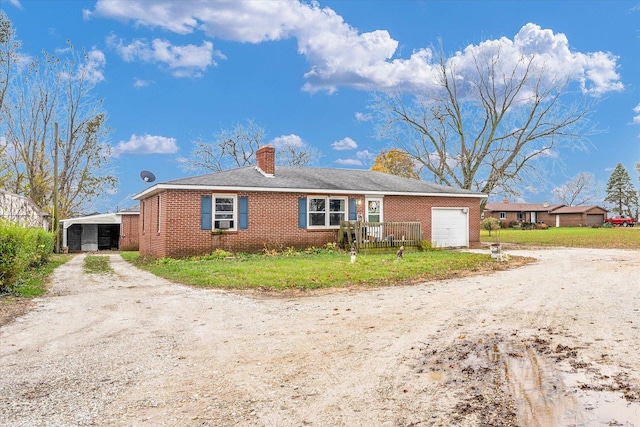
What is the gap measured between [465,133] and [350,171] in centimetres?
1236

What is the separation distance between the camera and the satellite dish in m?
22.1

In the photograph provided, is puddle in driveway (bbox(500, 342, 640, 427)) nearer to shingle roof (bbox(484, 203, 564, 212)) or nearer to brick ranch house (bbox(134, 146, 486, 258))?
brick ranch house (bbox(134, 146, 486, 258))

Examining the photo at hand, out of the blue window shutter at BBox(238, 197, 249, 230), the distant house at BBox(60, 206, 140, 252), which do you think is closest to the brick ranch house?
the blue window shutter at BBox(238, 197, 249, 230)

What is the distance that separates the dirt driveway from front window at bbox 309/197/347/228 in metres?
11.2

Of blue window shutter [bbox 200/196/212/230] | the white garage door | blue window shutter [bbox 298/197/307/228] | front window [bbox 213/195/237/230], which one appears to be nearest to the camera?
blue window shutter [bbox 200/196/212/230]

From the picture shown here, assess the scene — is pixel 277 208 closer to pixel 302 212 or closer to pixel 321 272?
pixel 302 212

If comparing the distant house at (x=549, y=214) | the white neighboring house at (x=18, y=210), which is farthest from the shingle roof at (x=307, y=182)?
the distant house at (x=549, y=214)

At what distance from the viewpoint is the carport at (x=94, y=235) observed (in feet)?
111

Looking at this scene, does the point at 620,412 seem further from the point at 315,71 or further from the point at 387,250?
the point at 315,71

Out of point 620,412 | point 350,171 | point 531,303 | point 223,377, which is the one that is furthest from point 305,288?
point 350,171

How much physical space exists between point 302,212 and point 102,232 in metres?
22.4

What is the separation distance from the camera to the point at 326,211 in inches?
813

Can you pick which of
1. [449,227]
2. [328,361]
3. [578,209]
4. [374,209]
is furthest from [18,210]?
[578,209]

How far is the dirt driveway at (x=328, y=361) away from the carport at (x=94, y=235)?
2770cm
